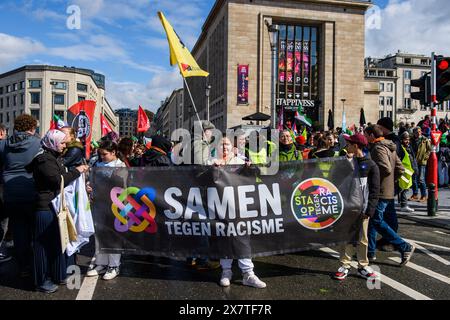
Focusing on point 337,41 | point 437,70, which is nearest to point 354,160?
point 437,70

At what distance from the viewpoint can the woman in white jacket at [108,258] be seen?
4.80m

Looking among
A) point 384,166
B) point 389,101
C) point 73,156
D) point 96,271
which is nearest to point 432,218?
point 384,166

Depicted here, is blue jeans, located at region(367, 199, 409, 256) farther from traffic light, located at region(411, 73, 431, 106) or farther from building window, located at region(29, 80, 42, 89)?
building window, located at region(29, 80, 42, 89)

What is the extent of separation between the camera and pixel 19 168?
15.2ft

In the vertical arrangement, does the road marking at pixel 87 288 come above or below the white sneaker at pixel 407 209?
below

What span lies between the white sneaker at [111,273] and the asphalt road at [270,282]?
0.08 metres

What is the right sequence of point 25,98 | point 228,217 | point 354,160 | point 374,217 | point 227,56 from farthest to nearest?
point 25,98, point 227,56, point 374,217, point 354,160, point 228,217

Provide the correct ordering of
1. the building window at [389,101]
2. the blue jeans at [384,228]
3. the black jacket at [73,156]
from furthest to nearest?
1. the building window at [389,101]
2. the black jacket at [73,156]
3. the blue jeans at [384,228]

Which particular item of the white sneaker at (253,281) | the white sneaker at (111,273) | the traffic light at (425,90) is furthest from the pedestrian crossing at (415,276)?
the traffic light at (425,90)

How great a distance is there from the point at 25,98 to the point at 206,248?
98720mm

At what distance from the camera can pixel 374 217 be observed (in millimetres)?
5203

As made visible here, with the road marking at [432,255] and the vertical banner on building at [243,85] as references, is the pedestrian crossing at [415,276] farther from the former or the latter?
the vertical banner on building at [243,85]

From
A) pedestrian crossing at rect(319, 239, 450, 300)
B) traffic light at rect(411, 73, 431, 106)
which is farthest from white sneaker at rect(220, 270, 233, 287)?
traffic light at rect(411, 73, 431, 106)
